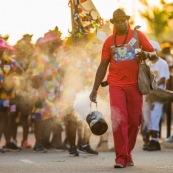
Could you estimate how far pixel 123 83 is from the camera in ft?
36.9

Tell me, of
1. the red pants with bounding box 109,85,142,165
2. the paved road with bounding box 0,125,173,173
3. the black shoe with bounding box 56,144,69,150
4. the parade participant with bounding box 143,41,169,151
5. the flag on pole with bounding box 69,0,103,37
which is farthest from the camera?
the black shoe with bounding box 56,144,69,150

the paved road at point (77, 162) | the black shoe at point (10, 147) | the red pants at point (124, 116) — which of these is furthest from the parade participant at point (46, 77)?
the red pants at point (124, 116)

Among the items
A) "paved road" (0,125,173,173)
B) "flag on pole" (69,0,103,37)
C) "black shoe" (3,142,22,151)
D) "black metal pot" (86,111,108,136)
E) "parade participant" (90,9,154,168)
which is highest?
"flag on pole" (69,0,103,37)

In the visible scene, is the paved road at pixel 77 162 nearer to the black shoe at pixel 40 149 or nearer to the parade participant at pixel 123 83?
the black shoe at pixel 40 149

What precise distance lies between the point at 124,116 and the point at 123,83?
1.34 feet

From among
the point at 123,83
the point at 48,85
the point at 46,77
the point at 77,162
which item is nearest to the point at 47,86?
the point at 48,85

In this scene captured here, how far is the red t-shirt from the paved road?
107 cm

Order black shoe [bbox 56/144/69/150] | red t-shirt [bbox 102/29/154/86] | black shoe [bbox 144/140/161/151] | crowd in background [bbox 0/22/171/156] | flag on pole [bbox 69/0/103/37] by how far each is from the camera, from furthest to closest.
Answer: black shoe [bbox 56/144/69/150] < black shoe [bbox 144/140/161/151] < crowd in background [bbox 0/22/171/156] < flag on pole [bbox 69/0/103/37] < red t-shirt [bbox 102/29/154/86]

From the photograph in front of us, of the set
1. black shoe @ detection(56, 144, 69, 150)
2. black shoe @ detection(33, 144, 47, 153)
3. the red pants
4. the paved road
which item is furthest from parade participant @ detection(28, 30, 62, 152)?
the red pants

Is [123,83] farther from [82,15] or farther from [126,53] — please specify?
[82,15]

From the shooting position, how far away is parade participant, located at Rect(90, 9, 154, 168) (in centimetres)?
1113

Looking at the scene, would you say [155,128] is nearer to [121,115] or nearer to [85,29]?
[85,29]

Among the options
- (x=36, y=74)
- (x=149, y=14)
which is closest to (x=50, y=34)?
(x=36, y=74)

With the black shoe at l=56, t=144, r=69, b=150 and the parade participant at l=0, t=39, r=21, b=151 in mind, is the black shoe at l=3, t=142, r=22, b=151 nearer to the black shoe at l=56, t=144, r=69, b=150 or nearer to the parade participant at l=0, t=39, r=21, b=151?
the parade participant at l=0, t=39, r=21, b=151
